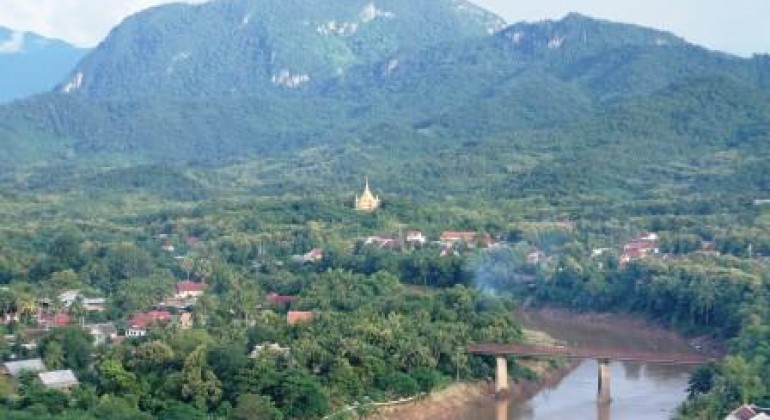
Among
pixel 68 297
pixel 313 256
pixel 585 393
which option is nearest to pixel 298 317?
pixel 585 393

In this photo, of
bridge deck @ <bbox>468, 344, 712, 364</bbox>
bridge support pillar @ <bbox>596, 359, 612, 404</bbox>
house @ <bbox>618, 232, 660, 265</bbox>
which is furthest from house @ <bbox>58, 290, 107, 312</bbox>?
house @ <bbox>618, 232, 660, 265</bbox>

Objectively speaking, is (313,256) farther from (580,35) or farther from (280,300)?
(580,35)

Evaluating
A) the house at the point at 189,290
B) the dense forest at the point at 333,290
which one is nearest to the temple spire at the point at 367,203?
the dense forest at the point at 333,290

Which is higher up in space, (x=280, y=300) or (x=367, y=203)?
(x=367, y=203)

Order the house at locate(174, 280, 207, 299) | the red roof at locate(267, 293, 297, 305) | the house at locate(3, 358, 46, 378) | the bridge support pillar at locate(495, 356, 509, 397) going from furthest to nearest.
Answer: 1. the house at locate(174, 280, 207, 299)
2. the red roof at locate(267, 293, 297, 305)
3. the bridge support pillar at locate(495, 356, 509, 397)
4. the house at locate(3, 358, 46, 378)

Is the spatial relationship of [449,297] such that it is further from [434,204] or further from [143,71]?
[143,71]

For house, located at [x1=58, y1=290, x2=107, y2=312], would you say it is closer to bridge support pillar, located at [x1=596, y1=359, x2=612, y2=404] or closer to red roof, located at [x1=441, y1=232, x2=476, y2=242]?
bridge support pillar, located at [x1=596, y1=359, x2=612, y2=404]
